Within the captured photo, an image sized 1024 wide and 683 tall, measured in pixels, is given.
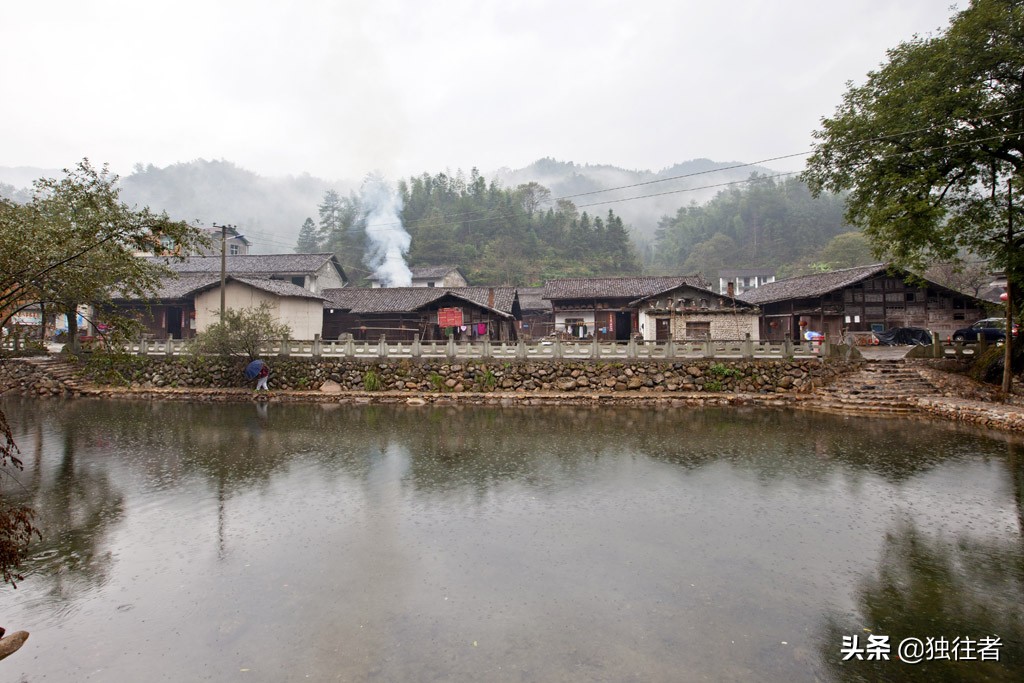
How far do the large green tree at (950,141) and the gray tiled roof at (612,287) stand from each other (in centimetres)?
1740

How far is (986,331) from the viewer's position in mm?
28078

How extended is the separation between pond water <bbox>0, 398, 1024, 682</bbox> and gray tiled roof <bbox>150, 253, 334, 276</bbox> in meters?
29.3

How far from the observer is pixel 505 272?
69625 mm

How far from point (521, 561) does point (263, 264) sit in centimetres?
4376

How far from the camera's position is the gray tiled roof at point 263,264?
141 ft

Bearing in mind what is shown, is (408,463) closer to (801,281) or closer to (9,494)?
(9,494)

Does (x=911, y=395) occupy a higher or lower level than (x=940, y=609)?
higher

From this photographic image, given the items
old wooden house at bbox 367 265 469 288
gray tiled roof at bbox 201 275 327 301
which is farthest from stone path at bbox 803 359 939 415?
old wooden house at bbox 367 265 469 288

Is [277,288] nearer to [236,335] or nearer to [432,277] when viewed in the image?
[236,335]

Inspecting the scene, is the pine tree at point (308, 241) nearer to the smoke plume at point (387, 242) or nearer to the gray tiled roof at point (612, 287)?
the smoke plume at point (387, 242)

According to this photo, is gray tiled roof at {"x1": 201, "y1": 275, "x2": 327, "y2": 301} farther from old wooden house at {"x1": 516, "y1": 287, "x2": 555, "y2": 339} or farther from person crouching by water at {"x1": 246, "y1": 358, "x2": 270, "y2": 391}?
old wooden house at {"x1": 516, "y1": 287, "x2": 555, "y2": 339}

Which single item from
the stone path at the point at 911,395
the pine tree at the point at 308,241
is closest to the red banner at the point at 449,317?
the stone path at the point at 911,395

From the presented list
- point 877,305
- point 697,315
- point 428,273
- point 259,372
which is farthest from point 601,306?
point 428,273

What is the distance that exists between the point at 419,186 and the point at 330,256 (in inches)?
1662
